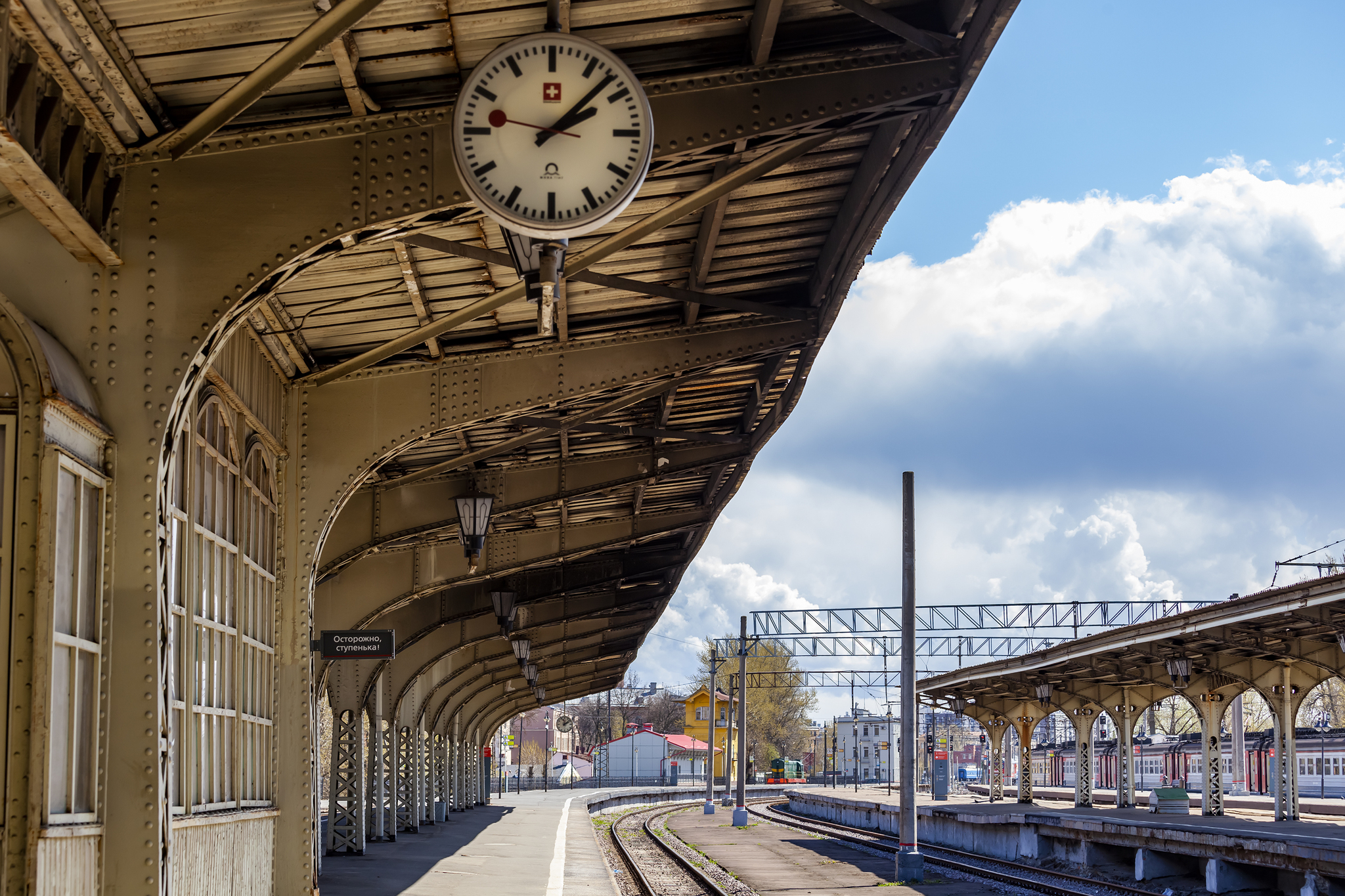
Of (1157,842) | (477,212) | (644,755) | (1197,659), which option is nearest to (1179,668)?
(1197,659)

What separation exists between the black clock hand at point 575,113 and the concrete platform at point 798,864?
15194 mm

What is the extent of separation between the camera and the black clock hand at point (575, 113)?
17.4 ft

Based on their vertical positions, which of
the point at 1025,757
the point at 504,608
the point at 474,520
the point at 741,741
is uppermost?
the point at 474,520

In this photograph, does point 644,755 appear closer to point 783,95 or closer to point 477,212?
point 477,212

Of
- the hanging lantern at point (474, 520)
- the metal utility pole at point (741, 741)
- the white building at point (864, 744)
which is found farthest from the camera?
the white building at point (864, 744)

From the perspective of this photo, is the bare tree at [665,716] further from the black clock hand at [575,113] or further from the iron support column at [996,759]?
the black clock hand at [575,113]

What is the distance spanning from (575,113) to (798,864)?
21.6 meters

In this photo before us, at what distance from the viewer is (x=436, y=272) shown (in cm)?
949

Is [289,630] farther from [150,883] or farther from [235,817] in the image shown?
[150,883]

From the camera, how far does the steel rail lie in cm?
1864

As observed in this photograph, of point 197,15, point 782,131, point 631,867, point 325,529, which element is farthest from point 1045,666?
point 197,15

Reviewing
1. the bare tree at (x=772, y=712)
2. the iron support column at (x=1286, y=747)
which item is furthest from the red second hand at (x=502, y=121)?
the bare tree at (x=772, y=712)

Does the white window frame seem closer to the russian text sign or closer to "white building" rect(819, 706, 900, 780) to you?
the russian text sign

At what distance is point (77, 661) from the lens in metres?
5.83
